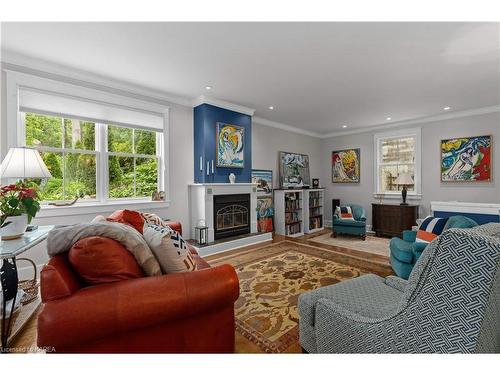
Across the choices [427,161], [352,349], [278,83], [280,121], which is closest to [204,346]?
[352,349]

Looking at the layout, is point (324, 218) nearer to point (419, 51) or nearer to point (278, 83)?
point (278, 83)

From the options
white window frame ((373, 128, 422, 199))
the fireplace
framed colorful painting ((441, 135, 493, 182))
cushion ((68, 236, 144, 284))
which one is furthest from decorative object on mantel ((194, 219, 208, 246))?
framed colorful painting ((441, 135, 493, 182))

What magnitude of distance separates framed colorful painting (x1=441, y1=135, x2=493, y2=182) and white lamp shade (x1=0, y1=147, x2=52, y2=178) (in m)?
6.47

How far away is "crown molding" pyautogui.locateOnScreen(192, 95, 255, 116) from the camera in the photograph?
4052 mm

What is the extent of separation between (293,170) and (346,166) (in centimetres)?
152

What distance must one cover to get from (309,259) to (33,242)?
10.4 feet

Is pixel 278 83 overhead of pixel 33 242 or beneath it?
overhead

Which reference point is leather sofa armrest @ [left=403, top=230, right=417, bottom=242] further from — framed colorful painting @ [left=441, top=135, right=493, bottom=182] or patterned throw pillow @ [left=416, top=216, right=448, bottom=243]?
framed colorful painting @ [left=441, top=135, right=493, bottom=182]

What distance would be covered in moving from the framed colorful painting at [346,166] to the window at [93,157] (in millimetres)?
4648

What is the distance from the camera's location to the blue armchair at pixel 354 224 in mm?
5023

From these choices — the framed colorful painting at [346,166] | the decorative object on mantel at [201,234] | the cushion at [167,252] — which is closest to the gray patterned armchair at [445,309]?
the cushion at [167,252]

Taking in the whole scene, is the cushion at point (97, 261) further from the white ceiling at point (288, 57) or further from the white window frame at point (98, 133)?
the white window frame at point (98, 133)

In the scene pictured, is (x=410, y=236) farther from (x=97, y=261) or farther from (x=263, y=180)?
(x=97, y=261)

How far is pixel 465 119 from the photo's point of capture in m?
4.74
